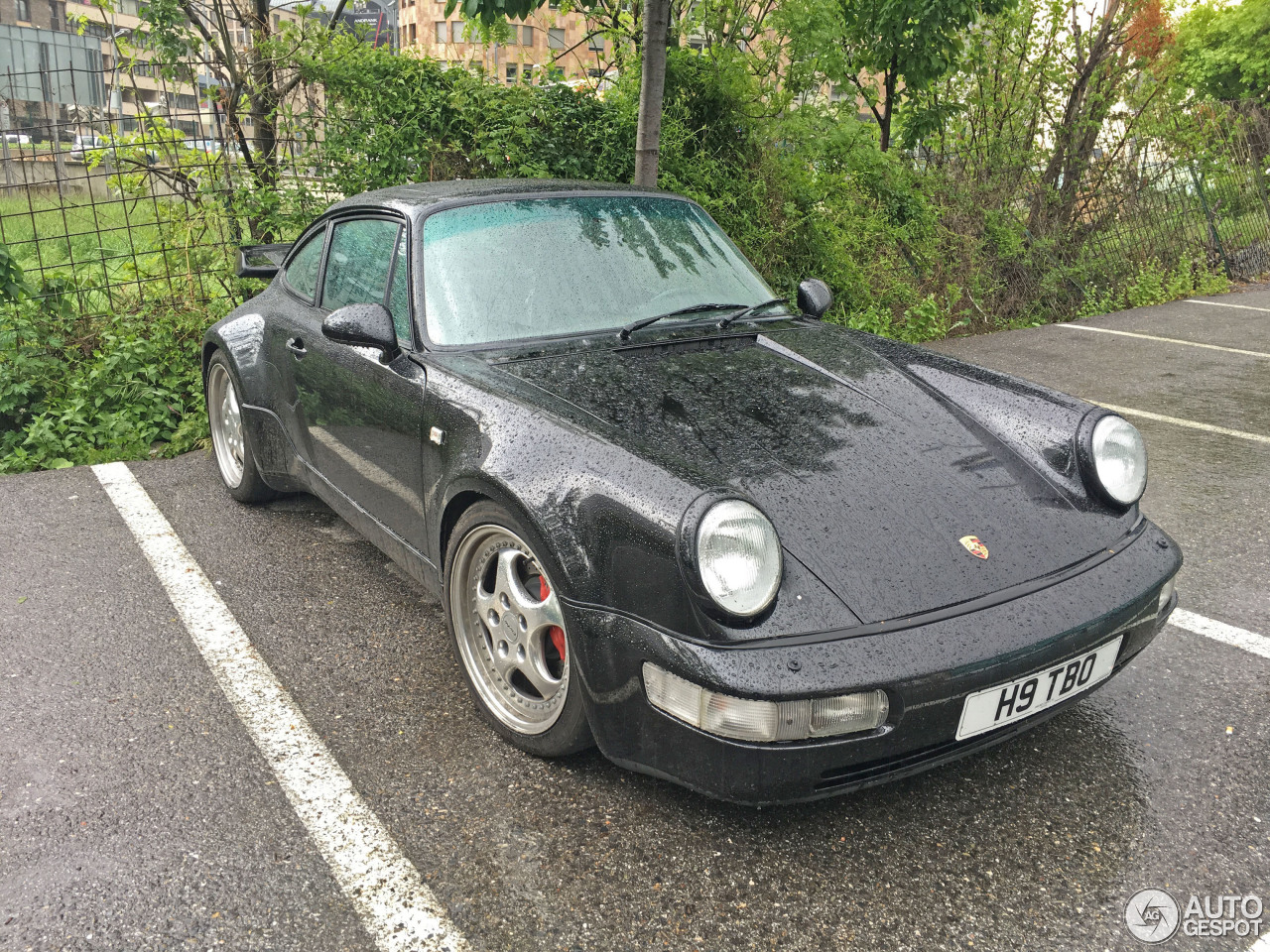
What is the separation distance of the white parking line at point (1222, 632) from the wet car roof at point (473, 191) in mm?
2391

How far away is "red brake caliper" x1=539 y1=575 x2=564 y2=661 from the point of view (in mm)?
2557

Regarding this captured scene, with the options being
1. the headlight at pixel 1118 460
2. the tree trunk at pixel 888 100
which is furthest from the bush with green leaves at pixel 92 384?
the tree trunk at pixel 888 100

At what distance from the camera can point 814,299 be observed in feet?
12.6

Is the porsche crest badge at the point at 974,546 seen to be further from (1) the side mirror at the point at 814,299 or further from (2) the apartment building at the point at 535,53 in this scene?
(2) the apartment building at the point at 535,53

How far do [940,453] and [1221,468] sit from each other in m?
3.27

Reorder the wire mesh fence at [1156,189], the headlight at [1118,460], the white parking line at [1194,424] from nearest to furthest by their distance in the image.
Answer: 1. the headlight at [1118,460]
2. the white parking line at [1194,424]
3. the wire mesh fence at [1156,189]

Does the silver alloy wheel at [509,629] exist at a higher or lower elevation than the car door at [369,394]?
lower

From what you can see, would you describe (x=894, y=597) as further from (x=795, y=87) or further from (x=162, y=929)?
(x=795, y=87)

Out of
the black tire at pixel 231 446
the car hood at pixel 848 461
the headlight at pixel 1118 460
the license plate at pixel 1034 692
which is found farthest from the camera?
Answer: the black tire at pixel 231 446

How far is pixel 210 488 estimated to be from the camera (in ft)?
16.0

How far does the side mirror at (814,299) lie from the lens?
12.5 feet

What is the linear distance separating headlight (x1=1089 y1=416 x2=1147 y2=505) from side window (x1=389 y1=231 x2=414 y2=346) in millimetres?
2041

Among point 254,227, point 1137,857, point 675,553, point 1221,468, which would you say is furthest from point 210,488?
point 1221,468

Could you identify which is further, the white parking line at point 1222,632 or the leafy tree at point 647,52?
the leafy tree at point 647,52
